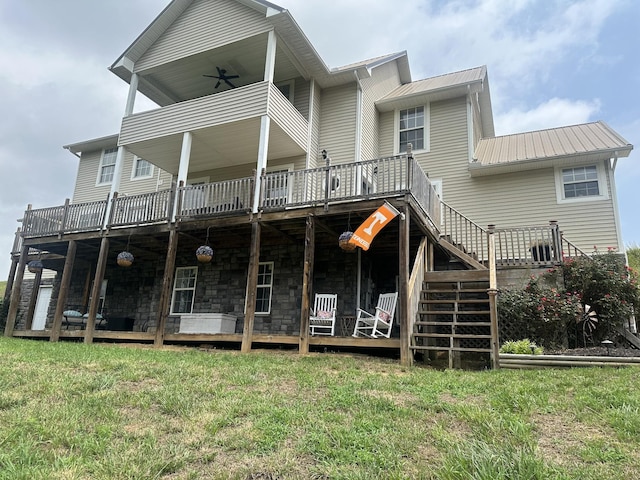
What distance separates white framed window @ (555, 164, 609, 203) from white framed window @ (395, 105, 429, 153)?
391cm

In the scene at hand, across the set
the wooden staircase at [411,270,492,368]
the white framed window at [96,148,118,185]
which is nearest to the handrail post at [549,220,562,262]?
the wooden staircase at [411,270,492,368]

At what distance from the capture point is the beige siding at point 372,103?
1337 cm

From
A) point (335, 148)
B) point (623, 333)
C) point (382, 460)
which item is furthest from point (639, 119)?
point (382, 460)

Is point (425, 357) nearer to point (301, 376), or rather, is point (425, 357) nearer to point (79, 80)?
point (301, 376)

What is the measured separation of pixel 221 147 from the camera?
507 inches

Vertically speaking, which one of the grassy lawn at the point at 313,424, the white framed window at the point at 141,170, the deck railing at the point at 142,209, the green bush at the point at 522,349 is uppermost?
the white framed window at the point at 141,170

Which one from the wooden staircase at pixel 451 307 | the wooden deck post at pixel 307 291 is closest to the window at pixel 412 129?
the wooden staircase at pixel 451 307

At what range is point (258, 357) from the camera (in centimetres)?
763

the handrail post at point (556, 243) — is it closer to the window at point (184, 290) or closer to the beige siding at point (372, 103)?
the beige siding at point (372, 103)

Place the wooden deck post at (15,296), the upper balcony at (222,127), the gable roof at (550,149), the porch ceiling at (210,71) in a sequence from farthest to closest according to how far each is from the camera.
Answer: the wooden deck post at (15,296)
the porch ceiling at (210,71)
the gable roof at (550,149)
the upper balcony at (222,127)

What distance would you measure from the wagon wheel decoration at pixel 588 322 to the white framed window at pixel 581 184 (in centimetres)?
384

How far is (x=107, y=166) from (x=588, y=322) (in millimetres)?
17471

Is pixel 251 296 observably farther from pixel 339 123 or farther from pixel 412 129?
pixel 412 129

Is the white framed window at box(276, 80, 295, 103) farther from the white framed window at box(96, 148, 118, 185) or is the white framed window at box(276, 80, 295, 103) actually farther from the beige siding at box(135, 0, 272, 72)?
the white framed window at box(96, 148, 118, 185)
